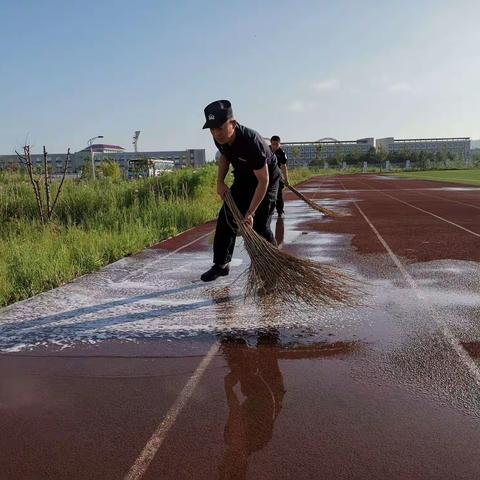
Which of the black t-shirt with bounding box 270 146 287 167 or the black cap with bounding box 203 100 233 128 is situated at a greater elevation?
the black cap with bounding box 203 100 233 128

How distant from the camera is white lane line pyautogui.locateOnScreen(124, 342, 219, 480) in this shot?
258 cm

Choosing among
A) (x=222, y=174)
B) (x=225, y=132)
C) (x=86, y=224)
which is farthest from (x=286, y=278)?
(x=86, y=224)

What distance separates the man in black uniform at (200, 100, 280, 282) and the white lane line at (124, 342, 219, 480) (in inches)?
70.8

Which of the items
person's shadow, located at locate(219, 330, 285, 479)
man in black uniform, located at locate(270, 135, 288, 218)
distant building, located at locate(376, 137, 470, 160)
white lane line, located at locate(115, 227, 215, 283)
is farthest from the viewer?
distant building, located at locate(376, 137, 470, 160)

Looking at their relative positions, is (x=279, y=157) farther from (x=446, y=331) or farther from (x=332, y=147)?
(x=332, y=147)

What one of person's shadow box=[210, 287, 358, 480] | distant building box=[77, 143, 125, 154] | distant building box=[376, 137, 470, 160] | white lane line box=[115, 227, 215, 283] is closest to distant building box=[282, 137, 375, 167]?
distant building box=[376, 137, 470, 160]

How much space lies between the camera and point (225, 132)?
16.0 feet

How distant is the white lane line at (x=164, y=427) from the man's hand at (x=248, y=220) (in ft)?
5.29

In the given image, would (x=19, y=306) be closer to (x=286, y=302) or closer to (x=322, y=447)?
(x=286, y=302)

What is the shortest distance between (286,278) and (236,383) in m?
1.62

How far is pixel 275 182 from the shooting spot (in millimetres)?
5922

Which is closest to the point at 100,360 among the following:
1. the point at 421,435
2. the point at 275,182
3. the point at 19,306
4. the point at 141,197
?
the point at 19,306

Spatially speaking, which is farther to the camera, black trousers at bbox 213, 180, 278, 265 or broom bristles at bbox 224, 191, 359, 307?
black trousers at bbox 213, 180, 278, 265

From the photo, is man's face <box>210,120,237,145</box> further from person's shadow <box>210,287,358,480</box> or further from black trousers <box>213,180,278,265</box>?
person's shadow <box>210,287,358,480</box>
